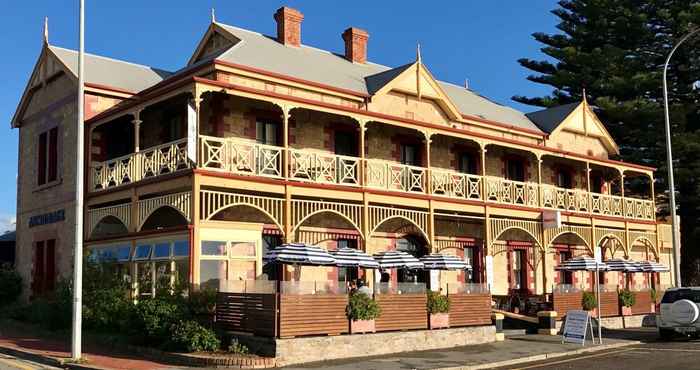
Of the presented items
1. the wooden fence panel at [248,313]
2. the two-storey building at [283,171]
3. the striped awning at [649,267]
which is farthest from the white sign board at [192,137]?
the striped awning at [649,267]

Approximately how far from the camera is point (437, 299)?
20.2 m

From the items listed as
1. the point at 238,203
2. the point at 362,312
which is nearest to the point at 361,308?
the point at 362,312

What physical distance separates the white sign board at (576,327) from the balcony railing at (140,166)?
11015mm

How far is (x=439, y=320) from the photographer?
20312 mm

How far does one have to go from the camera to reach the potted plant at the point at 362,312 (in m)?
17.8

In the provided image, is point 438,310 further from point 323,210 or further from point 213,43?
point 213,43

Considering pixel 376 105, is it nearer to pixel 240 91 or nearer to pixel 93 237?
pixel 240 91

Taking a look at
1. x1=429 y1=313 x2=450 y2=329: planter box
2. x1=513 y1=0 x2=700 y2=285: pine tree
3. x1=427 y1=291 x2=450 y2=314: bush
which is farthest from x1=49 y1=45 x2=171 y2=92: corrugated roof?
x1=513 y1=0 x2=700 y2=285: pine tree

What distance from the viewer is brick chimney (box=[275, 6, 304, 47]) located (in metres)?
27.2

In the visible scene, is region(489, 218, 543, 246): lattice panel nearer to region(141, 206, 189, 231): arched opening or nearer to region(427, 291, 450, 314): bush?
region(427, 291, 450, 314): bush

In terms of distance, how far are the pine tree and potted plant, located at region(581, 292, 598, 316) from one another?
45.7ft

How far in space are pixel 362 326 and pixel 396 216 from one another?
473 centimetres

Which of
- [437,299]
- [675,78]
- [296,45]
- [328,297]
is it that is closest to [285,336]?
[328,297]

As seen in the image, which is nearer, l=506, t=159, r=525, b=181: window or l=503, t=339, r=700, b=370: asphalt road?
l=503, t=339, r=700, b=370: asphalt road
